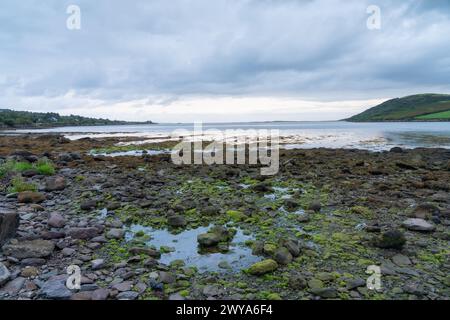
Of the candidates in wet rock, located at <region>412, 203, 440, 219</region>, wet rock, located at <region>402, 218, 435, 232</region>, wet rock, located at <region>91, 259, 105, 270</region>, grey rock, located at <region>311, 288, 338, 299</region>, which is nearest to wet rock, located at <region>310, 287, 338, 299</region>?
grey rock, located at <region>311, 288, 338, 299</region>

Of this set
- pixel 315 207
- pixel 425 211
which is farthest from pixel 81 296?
pixel 425 211

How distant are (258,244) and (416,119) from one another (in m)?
185

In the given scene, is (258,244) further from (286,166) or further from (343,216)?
(286,166)

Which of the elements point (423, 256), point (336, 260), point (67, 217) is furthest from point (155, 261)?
point (423, 256)

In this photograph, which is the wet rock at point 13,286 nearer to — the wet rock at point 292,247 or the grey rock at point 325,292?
the grey rock at point 325,292

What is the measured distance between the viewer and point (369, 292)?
5.73 metres

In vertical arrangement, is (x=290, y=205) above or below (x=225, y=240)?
above

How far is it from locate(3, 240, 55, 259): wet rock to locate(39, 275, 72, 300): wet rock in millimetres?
1302

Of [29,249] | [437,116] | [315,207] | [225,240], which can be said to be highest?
[437,116]

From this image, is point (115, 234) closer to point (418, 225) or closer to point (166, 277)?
point (166, 277)

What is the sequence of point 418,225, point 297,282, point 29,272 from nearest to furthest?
point 297,282
point 29,272
point 418,225

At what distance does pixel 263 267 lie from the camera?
260 inches

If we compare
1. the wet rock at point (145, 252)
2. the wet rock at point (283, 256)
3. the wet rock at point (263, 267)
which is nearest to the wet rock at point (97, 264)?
the wet rock at point (145, 252)

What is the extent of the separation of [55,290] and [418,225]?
9.59 m
